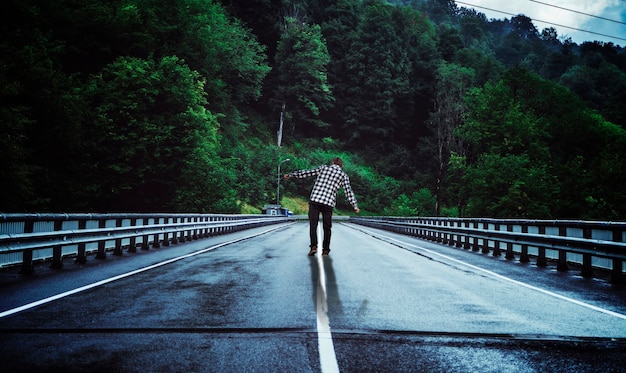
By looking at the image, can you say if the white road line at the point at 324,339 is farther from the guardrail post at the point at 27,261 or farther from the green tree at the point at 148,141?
the green tree at the point at 148,141

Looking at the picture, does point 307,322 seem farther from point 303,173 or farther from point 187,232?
point 187,232

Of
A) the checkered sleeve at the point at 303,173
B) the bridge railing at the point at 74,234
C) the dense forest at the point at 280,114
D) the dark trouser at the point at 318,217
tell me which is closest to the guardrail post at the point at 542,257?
the dark trouser at the point at 318,217

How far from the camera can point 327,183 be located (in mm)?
13016

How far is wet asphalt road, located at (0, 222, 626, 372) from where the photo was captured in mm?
4004

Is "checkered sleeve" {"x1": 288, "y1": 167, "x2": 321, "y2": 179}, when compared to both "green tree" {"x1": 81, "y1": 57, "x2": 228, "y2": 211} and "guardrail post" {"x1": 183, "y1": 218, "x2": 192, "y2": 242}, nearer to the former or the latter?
"guardrail post" {"x1": 183, "y1": 218, "x2": 192, "y2": 242}

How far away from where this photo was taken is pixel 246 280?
852 centimetres

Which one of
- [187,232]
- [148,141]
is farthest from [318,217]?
[148,141]

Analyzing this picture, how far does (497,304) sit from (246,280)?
12.7 ft

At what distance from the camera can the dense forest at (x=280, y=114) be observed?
107 ft

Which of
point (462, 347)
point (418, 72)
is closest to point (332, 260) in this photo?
point (462, 347)

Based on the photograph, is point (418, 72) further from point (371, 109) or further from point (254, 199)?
point (254, 199)

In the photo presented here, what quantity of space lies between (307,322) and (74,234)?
23.1 feet

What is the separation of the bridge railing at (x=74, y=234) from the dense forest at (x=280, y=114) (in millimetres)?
11808

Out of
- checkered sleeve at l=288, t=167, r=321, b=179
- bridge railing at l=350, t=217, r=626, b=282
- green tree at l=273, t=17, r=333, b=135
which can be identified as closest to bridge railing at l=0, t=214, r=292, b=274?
checkered sleeve at l=288, t=167, r=321, b=179
